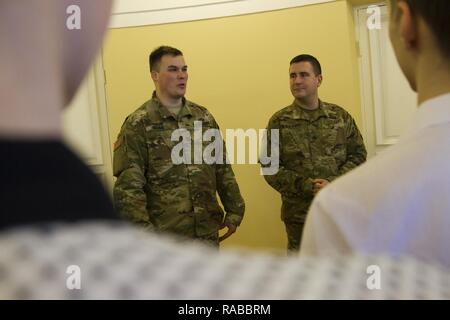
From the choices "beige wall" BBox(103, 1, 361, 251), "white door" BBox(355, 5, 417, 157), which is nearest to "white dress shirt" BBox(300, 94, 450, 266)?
"beige wall" BBox(103, 1, 361, 251)

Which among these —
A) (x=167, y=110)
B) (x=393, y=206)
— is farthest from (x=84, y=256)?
(x=167, y=110)

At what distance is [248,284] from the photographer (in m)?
0.14

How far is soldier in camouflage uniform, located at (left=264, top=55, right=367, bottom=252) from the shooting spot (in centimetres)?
212

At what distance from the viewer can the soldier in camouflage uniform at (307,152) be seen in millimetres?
2115

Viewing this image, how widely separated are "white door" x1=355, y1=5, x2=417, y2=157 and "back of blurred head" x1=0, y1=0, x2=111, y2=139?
2.76 metres

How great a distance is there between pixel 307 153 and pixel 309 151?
1 centimetres

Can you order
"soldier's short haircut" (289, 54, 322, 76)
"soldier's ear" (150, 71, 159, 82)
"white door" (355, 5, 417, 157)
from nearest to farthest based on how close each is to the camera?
"soldier's ear" (150, 71, 159, 82) → "soldier's short haircut" (289, 54, 322, 76) → "white door" (355, 5, 417, 157)

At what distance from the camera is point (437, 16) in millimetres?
456

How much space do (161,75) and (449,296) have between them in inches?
77.7
